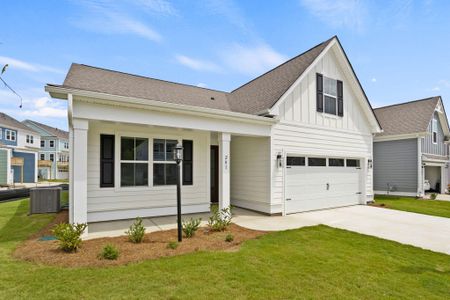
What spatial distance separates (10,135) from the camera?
2584 centimetres

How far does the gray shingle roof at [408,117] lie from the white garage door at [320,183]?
6788mm

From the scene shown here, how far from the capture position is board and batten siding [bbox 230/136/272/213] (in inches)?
340

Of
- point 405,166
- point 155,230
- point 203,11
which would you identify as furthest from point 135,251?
point 405,166

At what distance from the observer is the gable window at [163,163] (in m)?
8.20

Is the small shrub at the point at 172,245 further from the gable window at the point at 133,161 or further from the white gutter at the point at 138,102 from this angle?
the gable window at the point at 133,161

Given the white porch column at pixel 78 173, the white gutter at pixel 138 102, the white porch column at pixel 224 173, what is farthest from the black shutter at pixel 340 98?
the white porch column at pixel 78 173

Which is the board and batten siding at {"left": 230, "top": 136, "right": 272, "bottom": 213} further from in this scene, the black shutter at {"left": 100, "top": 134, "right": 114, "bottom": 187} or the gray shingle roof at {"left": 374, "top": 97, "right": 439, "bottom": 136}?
the gray shingle roof at {"left": 374, "top": 97, "right": 439, "bottom": 136}

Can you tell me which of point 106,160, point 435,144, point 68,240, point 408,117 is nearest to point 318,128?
point 106,160

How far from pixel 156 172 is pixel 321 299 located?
626cm

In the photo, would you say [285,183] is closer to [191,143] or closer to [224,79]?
[191,143]

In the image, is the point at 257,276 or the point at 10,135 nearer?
the point at 257,276

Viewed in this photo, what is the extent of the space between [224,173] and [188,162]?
6.18ft

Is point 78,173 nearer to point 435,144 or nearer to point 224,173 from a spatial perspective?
point 224,173

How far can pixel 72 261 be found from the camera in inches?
167
